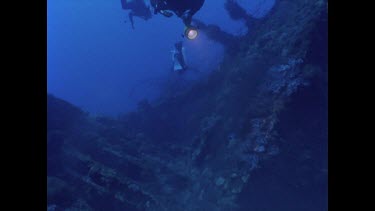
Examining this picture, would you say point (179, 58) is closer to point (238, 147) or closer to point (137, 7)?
point (238, 147)

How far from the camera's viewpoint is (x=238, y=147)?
12.3 m

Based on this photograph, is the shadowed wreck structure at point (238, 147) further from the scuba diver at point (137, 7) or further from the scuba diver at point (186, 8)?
the scuba diver at point (186, 8)

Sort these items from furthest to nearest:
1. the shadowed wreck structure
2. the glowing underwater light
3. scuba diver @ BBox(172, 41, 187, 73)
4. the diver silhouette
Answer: the shadowed wreck structure, scuba diver @ BBox(172, 41, 187, 73), the glowing underwater light, the diver silhouette

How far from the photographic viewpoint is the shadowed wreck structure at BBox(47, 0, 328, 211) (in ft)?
36.9

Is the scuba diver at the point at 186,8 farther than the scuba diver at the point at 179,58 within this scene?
No

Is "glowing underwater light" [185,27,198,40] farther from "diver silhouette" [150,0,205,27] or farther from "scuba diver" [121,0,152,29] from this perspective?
"scuba diver" [121,0,152,29]

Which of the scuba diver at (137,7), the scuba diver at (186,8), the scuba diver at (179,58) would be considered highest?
the scuba diver at (137,7)

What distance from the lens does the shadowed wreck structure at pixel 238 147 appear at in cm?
1123

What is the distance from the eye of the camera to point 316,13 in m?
12.6

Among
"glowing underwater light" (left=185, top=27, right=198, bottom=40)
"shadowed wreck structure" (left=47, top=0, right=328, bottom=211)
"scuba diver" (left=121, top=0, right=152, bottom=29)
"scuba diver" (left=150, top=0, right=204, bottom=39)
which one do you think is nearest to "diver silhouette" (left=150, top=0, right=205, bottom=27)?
"scuba diver" (left=150, top=0, right=204, bottom=39)

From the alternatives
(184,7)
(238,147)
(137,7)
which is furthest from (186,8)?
(137,7)

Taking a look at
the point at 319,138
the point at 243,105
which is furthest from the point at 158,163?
the point at 319,138

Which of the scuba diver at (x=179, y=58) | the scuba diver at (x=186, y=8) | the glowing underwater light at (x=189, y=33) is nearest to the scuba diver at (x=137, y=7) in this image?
the scuba diver at (x=179, y=58)
